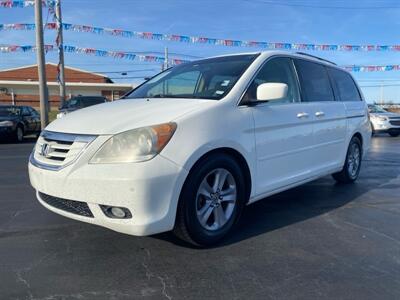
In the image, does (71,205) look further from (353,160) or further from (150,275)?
(353,160)

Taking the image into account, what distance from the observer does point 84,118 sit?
381 centimetres

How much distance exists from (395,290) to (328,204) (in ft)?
7.91

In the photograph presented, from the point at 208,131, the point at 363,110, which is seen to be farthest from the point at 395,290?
the point at 363,110

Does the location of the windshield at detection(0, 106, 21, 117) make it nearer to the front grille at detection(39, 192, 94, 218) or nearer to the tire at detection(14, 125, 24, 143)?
the tire at detection(14, 125, 24, 143)

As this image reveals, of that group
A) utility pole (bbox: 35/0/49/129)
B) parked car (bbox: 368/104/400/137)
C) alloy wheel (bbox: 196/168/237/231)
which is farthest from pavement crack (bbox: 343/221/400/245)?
parked car (bbox: 368/104/400/137)

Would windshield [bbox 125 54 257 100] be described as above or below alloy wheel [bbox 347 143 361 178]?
above

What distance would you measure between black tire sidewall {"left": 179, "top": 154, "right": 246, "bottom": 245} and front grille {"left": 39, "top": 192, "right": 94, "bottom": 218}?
0.77 metres

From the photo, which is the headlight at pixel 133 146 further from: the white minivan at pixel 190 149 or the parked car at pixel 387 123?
the parked car at pixel 387 123

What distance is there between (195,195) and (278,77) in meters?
1.95

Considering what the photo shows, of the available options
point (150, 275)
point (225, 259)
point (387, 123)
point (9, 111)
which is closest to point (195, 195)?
point (225, 259)

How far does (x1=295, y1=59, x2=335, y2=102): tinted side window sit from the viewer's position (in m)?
5.18

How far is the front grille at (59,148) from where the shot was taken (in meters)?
3.41

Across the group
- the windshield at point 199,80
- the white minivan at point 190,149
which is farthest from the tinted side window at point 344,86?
the windshield at point 199,80

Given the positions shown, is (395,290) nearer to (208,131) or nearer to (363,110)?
(208,131)
